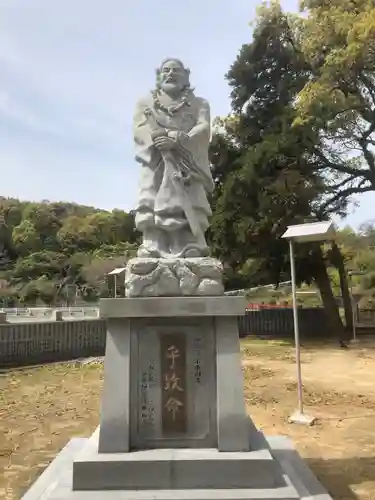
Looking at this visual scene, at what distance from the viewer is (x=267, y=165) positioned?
16.3 meters

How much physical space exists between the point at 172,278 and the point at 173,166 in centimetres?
111

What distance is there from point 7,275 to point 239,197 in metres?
27.1

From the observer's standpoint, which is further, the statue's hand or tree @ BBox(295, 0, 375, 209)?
tree @ BBox(295, 0, 375, 209)

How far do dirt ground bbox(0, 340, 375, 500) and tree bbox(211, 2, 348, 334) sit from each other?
450cm

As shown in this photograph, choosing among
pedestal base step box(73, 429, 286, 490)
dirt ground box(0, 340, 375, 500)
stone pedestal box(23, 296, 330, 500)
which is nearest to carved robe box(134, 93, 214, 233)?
stone pedestal box(23, 296, 330, 500)

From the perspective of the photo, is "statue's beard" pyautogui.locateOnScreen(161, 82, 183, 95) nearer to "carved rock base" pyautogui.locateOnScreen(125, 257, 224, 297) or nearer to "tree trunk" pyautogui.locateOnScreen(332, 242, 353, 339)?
"carved rock base" pyautogui.locateOnScreen(125, 257, 224, 297)

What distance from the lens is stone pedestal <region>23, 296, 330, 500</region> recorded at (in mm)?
3617

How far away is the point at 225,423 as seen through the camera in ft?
12.6

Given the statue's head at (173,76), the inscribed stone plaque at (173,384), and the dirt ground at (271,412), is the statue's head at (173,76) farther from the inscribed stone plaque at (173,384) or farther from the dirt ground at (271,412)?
the dirt ground at (271,412)

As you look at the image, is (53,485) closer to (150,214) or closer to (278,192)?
(150,214)

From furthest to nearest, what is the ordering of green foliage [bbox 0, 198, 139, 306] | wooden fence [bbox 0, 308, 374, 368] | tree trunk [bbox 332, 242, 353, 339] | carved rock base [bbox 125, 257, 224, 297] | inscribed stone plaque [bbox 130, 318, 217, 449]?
green foliage [bbox 0, 198, 139, 306]
tree trunk [bbox 332, 242, 353, 339]
wooden fence [bbox 0, 308, 374, 368]
carved rock base [bbox 125, 257, 224, 297]
inscribed stone plaque [bbox 130, 318, 217, 449]

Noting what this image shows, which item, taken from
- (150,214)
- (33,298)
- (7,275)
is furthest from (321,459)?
(7,275)

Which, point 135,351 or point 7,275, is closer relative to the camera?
point 135,351

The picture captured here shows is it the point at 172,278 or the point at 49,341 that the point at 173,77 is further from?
the point at 49,341
